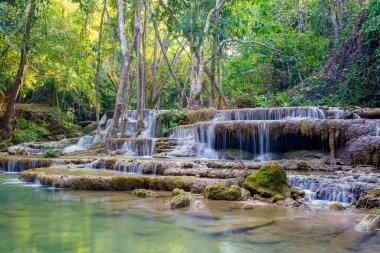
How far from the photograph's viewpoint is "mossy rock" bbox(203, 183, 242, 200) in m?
6.18

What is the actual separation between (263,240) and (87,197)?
3882mm

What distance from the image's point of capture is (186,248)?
373 centimetres

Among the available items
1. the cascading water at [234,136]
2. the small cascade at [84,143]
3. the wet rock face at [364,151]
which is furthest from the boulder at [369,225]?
the small cascade at [84,143]

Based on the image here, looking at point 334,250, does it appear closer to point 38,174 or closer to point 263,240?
point 263,240

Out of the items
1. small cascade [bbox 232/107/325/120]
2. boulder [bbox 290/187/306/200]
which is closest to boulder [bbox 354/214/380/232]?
boulder [bbox 290/187/306/200]

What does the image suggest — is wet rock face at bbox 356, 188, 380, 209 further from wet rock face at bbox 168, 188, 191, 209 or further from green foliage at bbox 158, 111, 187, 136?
green foliage at bbox 158, 111, 187, 136

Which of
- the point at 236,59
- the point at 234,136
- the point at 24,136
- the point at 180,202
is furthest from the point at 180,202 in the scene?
the point at 236,59

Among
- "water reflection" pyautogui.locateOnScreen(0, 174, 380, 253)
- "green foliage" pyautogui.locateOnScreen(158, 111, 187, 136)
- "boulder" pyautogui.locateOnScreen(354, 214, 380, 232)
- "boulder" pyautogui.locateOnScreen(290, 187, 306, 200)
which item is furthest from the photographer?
"green foliage" pyautogui.locateOnScreen(158, 111, 187, 136)

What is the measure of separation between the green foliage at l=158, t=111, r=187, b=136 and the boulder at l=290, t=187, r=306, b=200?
9.46 m

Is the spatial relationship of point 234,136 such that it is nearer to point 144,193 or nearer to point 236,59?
point 144,193

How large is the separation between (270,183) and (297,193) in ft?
1.54

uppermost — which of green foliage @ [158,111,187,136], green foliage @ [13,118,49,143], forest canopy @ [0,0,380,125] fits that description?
forest canopy @ [0,0,380,125]

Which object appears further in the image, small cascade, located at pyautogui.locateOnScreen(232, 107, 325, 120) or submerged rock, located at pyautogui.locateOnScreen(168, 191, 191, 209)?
small cascade, located at pyautogui.locateOnScreen(232, 107, 325, 120)

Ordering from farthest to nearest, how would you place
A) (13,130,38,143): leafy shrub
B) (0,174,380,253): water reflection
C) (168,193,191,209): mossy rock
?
(13,130,38,143): leafy shrub, (168,193,191,209): mossy rock, (0,174,380,253): water reflection
